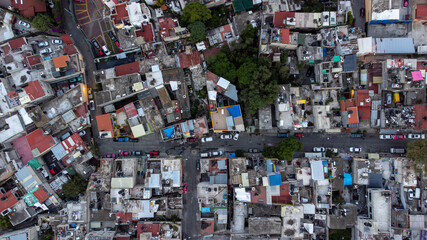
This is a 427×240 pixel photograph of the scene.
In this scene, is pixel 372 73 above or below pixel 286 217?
above

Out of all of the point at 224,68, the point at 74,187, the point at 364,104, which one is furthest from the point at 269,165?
the point at 74,187

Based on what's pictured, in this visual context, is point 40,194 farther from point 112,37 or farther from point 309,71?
point 309,71

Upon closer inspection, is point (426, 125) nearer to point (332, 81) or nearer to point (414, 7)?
point (332, 81)

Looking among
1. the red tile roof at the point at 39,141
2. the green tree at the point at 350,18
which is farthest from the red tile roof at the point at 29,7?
the green tree at the point at 350,18

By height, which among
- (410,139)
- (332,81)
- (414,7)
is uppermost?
(414,7)

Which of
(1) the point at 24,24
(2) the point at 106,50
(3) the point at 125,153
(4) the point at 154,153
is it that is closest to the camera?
(1) the point at 24,24

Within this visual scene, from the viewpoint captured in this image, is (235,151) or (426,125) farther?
(235,151)

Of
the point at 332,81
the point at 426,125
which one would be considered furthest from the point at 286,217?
the point at 426,125
